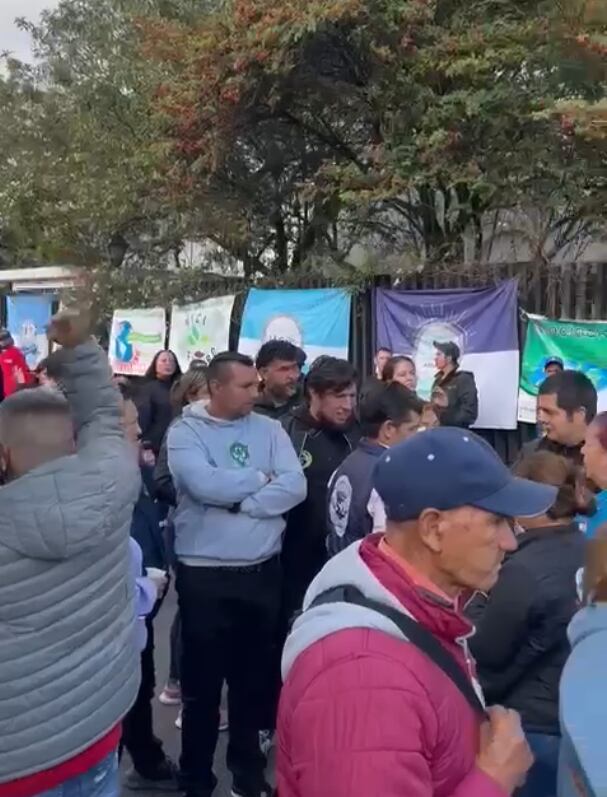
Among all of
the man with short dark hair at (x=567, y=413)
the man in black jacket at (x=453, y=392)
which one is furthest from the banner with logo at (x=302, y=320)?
the man with short dark hair at (x=567, y=413)

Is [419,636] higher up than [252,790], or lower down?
higher up

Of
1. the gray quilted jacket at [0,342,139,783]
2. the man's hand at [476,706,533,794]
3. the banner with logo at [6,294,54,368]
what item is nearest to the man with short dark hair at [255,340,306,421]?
the gray quilted jacket at [0,342,139,783]

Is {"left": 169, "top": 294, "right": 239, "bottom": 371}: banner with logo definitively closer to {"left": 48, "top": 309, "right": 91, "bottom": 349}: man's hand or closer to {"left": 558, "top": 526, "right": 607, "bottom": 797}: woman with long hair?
{"left": 48, "top": 309, "right": 91, "bottom": 349}: man's hand

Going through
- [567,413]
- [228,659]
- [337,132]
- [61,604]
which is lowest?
[228,659]

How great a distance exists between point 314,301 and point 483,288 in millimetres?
2965

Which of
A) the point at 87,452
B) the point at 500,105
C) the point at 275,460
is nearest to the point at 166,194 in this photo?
the point at 500,105

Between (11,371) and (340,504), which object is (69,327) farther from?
(11,371)

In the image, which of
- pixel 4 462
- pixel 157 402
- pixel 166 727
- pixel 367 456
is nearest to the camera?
pixel 4 462

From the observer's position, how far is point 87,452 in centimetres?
278

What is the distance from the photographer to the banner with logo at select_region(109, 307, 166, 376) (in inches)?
635

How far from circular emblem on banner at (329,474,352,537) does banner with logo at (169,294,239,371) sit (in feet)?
32.2

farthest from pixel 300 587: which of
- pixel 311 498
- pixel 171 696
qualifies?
pixel 171 696

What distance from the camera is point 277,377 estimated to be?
5504mm

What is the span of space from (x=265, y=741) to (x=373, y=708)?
3405 mm
